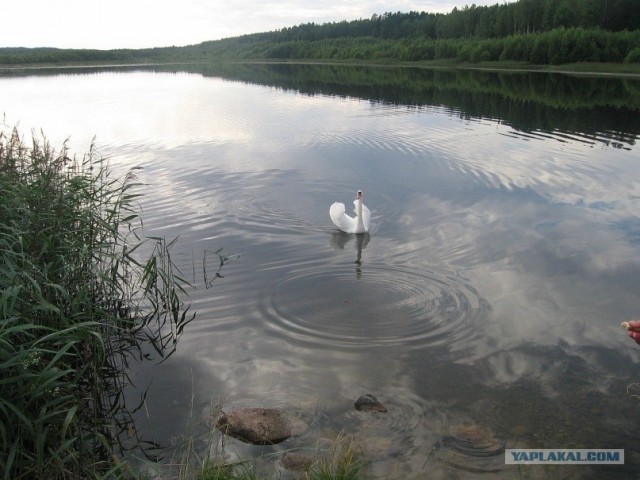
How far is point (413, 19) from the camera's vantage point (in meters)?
171

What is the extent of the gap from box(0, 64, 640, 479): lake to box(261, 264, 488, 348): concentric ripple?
38 millimetres

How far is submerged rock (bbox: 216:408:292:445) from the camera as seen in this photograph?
5941 millimetres

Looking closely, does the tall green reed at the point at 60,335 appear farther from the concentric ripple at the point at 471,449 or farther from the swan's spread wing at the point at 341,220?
the swan's spread wing at the point at 341,220

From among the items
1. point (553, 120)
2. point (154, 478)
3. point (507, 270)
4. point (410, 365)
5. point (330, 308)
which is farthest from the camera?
point (553, 120)

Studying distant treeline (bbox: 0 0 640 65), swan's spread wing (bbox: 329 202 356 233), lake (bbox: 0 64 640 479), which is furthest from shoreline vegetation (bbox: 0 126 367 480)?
distant treeline (bbox: 0 0 640 65)

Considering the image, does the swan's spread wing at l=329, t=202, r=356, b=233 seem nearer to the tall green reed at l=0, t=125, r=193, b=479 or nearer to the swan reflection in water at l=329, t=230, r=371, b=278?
the swan reflection in water at l=329, t=230, r=371, b=278

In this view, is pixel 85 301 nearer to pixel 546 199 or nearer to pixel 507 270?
pixel 507 270

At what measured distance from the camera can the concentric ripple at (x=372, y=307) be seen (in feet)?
26.9

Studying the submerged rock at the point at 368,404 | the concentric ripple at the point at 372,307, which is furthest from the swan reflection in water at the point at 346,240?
the submerged rock at the point at 368,404

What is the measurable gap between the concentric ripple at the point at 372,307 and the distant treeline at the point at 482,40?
60.9m

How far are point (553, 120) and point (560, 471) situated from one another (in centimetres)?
2557

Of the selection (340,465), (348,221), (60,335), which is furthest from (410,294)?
(60,335)

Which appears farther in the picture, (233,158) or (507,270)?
(233,158)

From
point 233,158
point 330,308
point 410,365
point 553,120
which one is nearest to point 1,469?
point 410,365
